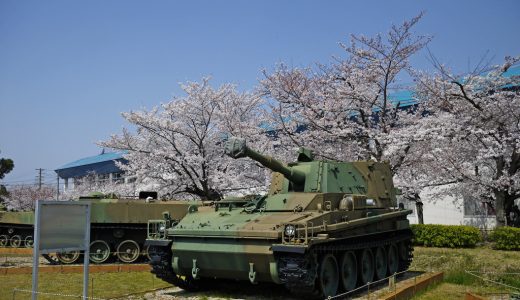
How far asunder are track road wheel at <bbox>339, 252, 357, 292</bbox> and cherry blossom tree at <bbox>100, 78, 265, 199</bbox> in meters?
12.0

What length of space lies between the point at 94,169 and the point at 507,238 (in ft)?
152

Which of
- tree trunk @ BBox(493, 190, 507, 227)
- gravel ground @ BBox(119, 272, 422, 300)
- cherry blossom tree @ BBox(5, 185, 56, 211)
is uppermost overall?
cherry blossom tree @ BBox(5, 185, 56, 211)

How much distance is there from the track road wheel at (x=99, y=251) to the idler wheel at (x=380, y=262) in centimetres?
917

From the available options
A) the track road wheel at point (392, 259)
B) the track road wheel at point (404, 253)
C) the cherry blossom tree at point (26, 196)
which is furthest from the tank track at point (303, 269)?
the cherry blossom tree at point (26, 196)

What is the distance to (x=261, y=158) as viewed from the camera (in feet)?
38.3

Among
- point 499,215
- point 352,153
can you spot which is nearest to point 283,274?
point 352,153

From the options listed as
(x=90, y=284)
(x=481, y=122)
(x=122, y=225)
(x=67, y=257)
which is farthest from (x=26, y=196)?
(x=481, y=122)

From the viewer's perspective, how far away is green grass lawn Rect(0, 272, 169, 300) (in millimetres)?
12109

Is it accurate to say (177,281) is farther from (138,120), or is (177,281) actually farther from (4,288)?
(138,120)

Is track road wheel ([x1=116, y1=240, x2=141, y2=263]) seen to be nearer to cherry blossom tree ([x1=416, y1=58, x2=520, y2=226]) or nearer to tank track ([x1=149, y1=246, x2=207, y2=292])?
tank track ([x1=149, y1=246, x2=207, y2=292])

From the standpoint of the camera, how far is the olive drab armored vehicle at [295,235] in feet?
33.2

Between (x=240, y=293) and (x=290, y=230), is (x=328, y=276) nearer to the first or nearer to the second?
(x=290, y=230)

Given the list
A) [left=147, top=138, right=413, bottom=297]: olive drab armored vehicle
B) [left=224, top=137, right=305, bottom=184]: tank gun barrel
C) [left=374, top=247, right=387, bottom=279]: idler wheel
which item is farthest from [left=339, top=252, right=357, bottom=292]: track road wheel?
[left=224, top=137, right=305, bottom=184]: tank gun barrel

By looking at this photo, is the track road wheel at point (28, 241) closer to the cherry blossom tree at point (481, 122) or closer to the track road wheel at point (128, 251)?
the track road wheel at point (128, 251)
